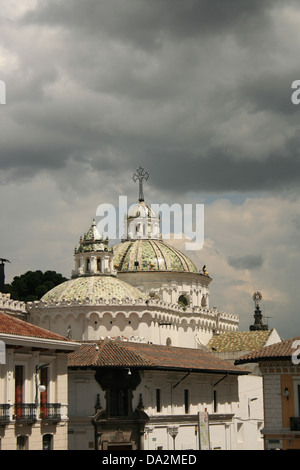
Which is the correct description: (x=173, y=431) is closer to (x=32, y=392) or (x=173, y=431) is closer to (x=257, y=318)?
(x=32, y=392)

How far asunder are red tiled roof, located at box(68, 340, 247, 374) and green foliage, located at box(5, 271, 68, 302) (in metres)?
48.8

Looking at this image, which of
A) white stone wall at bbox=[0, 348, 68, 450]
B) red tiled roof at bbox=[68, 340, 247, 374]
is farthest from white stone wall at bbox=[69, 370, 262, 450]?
white stone wall at bbox=[0, 348, 68, 450]

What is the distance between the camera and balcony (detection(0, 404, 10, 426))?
4691cm

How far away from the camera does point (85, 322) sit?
8719 cm

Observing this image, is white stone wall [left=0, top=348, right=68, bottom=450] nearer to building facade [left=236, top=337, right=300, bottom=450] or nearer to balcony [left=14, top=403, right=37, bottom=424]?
balcony [left=14, top=403, right=37, bottom=424]

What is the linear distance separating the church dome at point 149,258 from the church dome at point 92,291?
36.0 ft

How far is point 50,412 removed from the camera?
167 ft

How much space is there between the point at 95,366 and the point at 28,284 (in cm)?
6206

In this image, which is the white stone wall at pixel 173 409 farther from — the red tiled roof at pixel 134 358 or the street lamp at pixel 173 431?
the red tiled roof at pixel 134 358

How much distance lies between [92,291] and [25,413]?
4094 centimetres

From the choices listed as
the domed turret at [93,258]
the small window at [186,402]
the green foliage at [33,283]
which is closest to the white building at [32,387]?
the small window at [186,402]

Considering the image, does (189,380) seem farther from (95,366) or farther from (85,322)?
(85,322)

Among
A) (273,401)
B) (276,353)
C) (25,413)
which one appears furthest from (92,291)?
(25,413)
